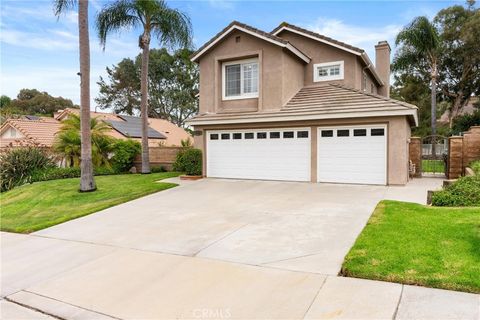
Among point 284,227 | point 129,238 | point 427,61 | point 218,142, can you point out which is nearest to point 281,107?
point 218,142

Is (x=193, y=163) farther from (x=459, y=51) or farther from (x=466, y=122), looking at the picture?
(x=459, y=51)

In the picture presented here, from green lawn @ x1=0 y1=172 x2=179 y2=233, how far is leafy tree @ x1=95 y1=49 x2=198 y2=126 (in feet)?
97.1

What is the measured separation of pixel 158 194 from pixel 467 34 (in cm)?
3147

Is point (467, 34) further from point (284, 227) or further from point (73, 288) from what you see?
point (73, 288)

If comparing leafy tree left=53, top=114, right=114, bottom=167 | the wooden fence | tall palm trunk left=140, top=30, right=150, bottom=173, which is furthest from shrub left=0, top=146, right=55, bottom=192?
the wooden fence

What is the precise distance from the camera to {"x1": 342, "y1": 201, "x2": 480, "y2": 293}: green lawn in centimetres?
424

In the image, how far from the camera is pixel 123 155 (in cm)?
1867

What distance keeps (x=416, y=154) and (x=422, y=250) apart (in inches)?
442

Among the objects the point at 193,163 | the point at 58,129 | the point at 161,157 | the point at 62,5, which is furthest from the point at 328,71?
the point at 58,129

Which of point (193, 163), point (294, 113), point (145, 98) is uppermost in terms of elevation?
point (145, 98)

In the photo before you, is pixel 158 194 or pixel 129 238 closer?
pixel 129 238

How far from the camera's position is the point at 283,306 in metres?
3.85

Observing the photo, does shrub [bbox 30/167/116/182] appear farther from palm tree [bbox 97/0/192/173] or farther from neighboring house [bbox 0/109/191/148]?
palm tree [bbox 97/0/192/173]

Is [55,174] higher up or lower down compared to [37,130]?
lower down
